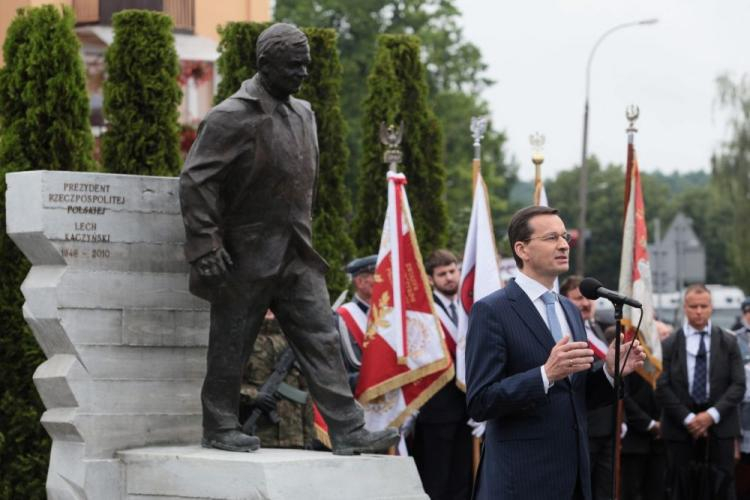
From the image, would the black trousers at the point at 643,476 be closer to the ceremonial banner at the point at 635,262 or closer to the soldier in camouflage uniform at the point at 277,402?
the ceremonial banner at the point at 635,262

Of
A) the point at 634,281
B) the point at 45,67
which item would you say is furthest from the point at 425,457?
the point at 45,67

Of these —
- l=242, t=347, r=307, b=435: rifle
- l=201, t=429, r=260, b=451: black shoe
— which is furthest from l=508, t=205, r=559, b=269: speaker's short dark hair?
l=242, t=347, r=307, b=435: rifle

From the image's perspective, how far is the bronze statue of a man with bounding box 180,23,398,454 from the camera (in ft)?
32.1

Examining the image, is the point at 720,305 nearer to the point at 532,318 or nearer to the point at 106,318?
the point at 106,318

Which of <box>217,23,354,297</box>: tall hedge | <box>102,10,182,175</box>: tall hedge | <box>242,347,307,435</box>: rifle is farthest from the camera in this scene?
<box>217,23,354,297</box>: tall hedge

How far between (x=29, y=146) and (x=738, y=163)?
1787 inches

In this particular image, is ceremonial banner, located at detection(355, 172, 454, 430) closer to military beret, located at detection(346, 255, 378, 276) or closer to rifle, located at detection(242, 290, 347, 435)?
military beret, located at detection(346, 255, 378, 276)

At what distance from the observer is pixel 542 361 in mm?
7664

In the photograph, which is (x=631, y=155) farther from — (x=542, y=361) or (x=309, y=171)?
(x=542, y=361)

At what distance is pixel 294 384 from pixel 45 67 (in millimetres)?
3134

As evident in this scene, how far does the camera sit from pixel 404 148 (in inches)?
645

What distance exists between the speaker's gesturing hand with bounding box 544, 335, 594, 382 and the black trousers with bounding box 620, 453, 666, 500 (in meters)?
7.43

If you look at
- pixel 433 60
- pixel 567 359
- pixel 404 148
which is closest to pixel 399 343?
pixel 404 148

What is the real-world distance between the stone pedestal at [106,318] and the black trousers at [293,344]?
402 mm
